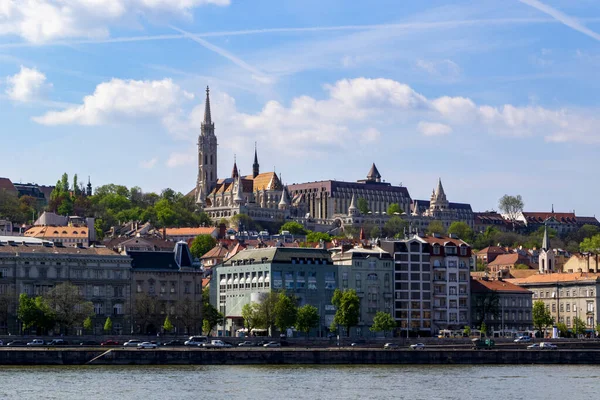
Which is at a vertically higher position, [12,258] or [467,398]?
[12,258]

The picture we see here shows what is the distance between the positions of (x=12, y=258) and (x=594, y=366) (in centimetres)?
4767

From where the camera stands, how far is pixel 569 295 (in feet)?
484

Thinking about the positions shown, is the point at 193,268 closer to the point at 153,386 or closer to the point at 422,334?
the point at 422,334

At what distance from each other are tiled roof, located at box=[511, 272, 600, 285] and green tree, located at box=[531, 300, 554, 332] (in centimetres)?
810

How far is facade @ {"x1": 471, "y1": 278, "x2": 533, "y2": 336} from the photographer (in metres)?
138

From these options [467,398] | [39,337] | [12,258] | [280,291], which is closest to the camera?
[467,398]

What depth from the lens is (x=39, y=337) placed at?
107500 millimetres

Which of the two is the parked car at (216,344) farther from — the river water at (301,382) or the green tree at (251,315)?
the green tree at (251,315)

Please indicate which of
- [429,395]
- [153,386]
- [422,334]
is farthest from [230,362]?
[422,334]

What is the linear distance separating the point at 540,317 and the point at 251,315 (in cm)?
3081

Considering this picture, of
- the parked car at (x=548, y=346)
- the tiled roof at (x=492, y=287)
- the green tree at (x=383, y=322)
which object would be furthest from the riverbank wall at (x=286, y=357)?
the tiled roof at (x=492, y=287)

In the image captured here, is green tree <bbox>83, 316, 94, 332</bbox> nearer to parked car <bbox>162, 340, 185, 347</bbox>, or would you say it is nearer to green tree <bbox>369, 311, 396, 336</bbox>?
parked car <bbox>162, 340, 185, 347</bbox>

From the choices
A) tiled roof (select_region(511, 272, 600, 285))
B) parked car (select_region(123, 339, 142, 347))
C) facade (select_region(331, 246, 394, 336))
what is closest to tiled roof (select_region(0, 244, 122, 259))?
parked car (select_region(123, 339, 142, 347))

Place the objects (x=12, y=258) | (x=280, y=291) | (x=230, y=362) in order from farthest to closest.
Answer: (x=280, y=291), (x=12, y=258), (x=230, y=362)
